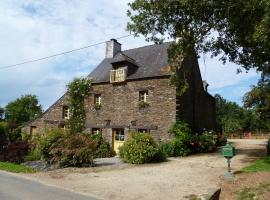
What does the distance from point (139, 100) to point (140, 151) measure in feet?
24.2

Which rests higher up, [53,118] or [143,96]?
[143,96]

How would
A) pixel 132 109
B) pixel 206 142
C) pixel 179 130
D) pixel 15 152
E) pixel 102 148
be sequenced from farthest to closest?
pixel 132 109 < pixel 102 148 < pixel 206 142 < pixel 179 130 < pixel 15 152

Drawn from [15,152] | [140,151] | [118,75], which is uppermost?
[118,75]

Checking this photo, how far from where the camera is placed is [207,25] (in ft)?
51.5

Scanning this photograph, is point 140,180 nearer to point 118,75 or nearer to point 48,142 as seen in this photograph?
point 48,142

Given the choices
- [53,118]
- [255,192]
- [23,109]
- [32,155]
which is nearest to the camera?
[255,192]

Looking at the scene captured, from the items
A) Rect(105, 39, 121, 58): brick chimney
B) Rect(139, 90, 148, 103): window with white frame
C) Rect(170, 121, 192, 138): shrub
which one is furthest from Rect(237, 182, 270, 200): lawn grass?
Rect(105, 39, 121, 58): brick chimney

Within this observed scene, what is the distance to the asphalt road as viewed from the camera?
945 centimetres

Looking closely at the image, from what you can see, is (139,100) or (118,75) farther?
(118,75)

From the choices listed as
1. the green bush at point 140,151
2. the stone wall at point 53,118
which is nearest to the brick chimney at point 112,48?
the stone wall at point 53,118

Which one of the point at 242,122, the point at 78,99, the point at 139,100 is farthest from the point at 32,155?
the point at 242,122

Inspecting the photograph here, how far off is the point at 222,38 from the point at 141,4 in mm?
4718

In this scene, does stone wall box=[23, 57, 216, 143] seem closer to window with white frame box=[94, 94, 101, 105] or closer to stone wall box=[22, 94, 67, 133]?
stone wall box=[22, 94, 67, 133]

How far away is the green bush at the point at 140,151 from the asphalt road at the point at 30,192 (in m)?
6.51
